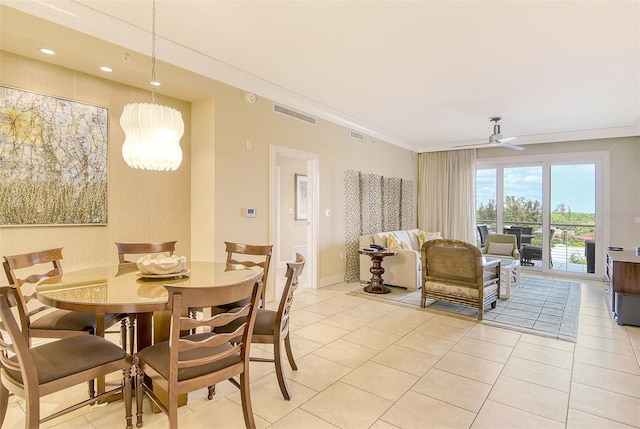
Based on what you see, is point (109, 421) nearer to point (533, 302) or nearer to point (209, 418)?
point (209, 418)

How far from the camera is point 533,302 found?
4.70 meters

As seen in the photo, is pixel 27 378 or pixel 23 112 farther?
pixel 23 112

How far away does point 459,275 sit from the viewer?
4051mm

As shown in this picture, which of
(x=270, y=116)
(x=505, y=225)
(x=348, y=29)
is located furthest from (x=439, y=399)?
(x=505, y=225)

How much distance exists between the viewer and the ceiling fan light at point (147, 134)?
2260 millimetres

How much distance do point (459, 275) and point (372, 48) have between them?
2731mm

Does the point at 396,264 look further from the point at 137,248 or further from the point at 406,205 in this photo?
the point at 137,248

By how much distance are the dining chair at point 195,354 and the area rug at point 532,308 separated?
309cm

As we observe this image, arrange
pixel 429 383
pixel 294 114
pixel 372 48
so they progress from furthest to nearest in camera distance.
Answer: pixel 294 114, pixel 372 48, pixel 429 383

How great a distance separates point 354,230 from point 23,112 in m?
4.61

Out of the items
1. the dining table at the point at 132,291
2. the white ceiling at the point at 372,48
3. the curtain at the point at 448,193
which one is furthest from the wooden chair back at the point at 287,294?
the curtain at the point at 448,193

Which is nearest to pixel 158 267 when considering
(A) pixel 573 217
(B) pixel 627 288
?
(B) pixel 627 288

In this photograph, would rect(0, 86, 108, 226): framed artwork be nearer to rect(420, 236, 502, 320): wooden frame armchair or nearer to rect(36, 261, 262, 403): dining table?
rect(36, 261, 262, 403): dining table

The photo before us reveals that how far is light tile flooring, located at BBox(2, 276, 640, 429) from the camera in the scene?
207 cm
